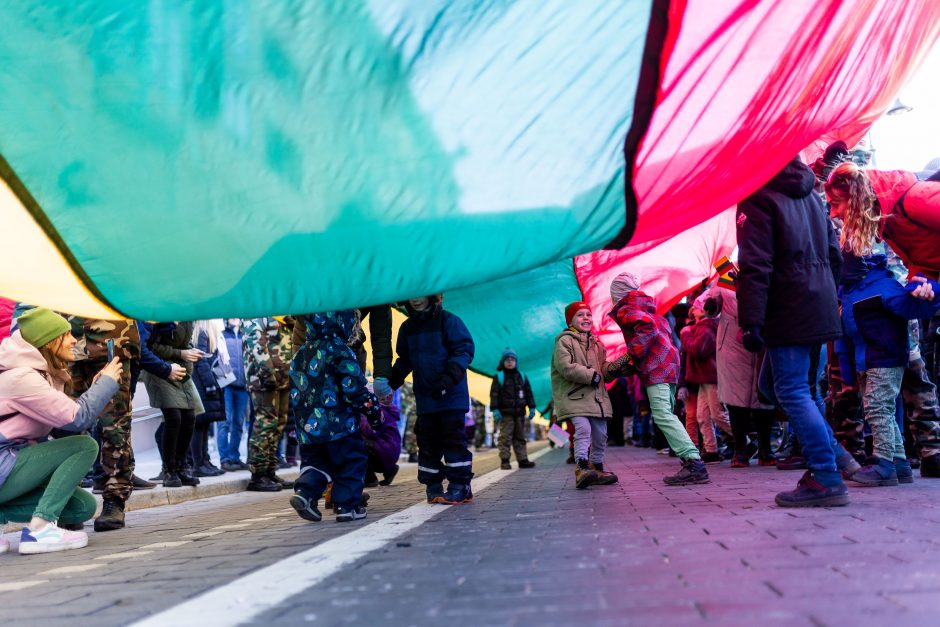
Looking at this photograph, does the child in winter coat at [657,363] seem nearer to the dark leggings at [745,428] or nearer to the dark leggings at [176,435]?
the dark leggings at [745,428]

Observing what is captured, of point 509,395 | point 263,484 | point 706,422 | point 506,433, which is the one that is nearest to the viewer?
point 263,484

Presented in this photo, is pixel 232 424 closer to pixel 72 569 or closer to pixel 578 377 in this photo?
pixel 578 377

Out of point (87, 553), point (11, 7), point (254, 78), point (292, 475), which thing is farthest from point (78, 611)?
point (292, 475)

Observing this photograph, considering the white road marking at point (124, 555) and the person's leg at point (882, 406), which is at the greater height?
the person's leg at point (882, 406)

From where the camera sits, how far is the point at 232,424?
1187cm

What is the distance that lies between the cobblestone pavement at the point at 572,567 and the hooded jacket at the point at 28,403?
69cm

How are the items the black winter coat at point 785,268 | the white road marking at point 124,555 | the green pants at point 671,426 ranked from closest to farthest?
the white road marking at point 124,555, the black winter coat at point 785,268, the green pants at point 671,426

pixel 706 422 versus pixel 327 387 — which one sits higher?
pixel 327 387

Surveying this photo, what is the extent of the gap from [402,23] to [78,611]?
8.92 feet

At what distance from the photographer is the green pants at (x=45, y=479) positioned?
16.9 feet

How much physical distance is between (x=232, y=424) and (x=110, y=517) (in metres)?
5.81

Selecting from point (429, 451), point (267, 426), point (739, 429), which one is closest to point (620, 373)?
point (739, 429)

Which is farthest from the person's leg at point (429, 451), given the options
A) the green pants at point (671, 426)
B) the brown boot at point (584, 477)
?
the green pants at point (671, 426)

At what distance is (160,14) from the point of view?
12.8ft
